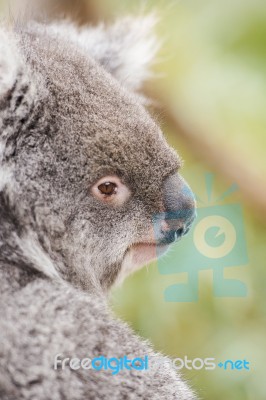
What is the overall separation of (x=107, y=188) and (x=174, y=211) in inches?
11.2

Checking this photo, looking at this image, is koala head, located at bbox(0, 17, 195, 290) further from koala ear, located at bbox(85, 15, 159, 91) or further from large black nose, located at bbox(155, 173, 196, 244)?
koala ear, located at bbox(85, 15, 159, 91)

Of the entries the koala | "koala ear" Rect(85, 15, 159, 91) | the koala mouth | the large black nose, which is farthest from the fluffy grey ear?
the koala mouth

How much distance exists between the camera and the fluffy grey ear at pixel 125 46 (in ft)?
10.7

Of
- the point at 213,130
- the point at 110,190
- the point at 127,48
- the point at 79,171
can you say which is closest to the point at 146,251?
the point at 110,190

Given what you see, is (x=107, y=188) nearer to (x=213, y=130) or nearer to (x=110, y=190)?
(x=110, y=190)

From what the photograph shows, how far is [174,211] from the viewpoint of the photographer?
2.54 meters

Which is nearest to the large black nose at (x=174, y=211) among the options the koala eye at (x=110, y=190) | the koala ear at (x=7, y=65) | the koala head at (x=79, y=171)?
the koala head at (x=79, y=171)

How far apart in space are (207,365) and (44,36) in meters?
2.06

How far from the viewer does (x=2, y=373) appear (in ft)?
6.57

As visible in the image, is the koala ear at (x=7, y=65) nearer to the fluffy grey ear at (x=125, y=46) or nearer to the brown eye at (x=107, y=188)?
the brown eye at (x=107, y=188)

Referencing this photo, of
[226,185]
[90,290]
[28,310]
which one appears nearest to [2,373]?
[28,310]

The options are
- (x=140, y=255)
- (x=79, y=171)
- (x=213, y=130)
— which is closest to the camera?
(x=79, y=171)

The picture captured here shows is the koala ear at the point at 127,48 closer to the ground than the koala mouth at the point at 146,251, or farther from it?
farther from it

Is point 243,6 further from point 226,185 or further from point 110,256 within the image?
point 110,256
